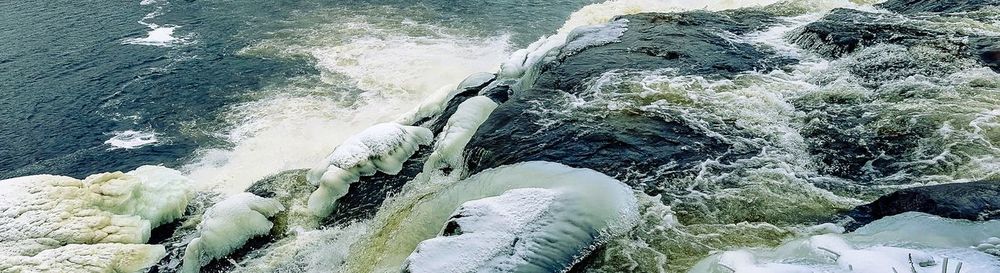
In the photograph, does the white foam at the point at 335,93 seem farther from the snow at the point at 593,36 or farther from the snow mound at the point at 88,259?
the snow mound at the point at 88,259

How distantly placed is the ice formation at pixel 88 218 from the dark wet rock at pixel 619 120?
19.0 ft

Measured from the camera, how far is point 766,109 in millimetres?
10359

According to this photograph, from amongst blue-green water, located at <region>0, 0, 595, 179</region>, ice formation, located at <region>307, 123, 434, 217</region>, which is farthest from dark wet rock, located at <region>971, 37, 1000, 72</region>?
blue-green water, located at <region>0, 0, 595, 179</region>

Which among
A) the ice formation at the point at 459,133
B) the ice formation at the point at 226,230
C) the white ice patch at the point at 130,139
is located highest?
the ice formation at the point at 459,133

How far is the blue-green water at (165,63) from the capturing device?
17312 millimetres

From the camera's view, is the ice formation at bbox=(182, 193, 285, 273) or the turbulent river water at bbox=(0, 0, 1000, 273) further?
the ice formation at bbox=(182, 193, 285, 273)

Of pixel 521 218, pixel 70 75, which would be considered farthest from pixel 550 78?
pixel 70 75

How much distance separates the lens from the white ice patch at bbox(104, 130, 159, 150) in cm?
1722

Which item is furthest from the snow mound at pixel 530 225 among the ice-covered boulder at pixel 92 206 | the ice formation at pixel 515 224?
the ice-covered boulder at pixel 92 206

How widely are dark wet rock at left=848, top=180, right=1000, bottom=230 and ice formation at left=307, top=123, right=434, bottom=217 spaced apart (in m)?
6.97

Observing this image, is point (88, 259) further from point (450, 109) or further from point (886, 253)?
point (886, 253)

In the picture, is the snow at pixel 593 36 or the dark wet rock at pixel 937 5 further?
the dark wet rock at pixel 937 5

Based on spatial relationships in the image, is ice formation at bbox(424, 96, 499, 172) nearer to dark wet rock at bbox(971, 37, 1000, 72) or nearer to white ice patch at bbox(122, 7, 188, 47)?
dark wet rock at bbox(971, 37, 1000, 72)

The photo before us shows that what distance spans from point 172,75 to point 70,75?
3.83 metres
